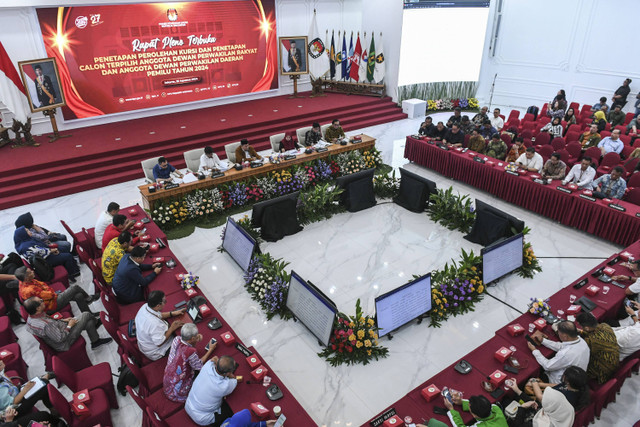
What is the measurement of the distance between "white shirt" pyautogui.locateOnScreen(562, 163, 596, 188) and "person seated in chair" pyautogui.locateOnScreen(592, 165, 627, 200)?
0.13 metres

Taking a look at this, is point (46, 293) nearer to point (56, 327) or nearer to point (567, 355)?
point (56, 327)

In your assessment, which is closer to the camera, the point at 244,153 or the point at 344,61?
the point at 244,153

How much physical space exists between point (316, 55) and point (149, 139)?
6339mm

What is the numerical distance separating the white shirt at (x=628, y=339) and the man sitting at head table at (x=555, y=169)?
13.3 feet

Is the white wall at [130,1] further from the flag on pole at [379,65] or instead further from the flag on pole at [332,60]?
the flag on pole at [379,65]

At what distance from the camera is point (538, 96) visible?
44.9 feet

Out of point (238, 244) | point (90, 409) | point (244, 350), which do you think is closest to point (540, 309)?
point (244, 350)

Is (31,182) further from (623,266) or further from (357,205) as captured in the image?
(623,266)

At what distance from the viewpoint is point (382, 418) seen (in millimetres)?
Answer: 3465

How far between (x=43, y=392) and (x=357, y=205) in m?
5.50

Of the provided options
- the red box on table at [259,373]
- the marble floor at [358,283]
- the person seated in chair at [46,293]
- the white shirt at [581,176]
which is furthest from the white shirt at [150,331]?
the white shirt at [581,176]

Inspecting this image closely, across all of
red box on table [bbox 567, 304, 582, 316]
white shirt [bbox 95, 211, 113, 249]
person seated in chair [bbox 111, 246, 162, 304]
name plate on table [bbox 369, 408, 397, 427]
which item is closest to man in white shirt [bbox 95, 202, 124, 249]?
white shirt [bbox 95, 211, 113, 249]

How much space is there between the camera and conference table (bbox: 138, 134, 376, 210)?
23.5 ft

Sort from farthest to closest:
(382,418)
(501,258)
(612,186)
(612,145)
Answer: (612,145), (612,186), (501,258), (382,418)
